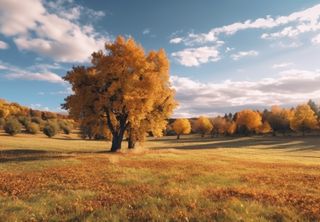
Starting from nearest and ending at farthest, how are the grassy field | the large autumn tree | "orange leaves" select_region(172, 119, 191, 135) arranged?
the grassy field < the large autumn tree < "orange leaves" select_region(172, 119, 191, 135)

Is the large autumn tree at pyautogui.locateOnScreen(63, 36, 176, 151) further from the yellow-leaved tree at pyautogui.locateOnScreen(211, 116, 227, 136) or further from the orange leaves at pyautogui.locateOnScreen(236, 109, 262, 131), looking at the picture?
the yellow-leaved tree at pyautogui.locateOnScreen(211, 116, 227, 136)

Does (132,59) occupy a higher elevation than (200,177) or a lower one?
higher

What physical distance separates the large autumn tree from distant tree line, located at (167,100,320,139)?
84444 millimetres

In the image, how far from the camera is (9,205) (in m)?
11.9

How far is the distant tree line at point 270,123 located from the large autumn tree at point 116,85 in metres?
84.4

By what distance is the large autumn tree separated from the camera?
33719mm

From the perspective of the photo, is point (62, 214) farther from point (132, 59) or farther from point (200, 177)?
point (132, 59)

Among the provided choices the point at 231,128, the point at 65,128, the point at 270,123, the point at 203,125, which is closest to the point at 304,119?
the point at 270,123

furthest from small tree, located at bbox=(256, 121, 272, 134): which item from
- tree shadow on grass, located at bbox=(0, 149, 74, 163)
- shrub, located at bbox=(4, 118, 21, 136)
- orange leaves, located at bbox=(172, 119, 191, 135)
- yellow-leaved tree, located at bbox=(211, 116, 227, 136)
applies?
tree shadow on grass, located at bbox=(0, 149, 74, 163)

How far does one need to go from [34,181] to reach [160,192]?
788 centimetres

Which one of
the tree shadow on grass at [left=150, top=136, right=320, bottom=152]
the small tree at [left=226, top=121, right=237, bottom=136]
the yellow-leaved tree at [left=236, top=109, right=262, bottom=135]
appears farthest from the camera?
the small tree at [left=226, top=121, right=237, bottom=136]

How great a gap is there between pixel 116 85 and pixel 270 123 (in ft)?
333

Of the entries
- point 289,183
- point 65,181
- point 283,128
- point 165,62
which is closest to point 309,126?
point 283,128

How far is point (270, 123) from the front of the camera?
4815 inches
